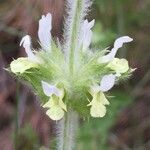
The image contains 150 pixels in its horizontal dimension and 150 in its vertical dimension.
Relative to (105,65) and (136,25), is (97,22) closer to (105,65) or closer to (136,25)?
(136,25)

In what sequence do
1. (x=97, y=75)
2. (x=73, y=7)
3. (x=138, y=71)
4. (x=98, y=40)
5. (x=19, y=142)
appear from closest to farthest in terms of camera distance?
(x=73, y=7), (x=97, y=75), (x=19, y=142), (x=98, y=40), (x=138, y=71)

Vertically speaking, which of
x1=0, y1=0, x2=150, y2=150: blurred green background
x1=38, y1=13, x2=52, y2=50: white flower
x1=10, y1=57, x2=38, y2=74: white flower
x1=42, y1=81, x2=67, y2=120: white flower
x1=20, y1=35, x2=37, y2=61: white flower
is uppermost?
x1=0, y1=0, x2=150, y2=150: blurred green background

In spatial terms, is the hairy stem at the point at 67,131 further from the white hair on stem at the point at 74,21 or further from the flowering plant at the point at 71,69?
the white hair on stem at the point at 74,21

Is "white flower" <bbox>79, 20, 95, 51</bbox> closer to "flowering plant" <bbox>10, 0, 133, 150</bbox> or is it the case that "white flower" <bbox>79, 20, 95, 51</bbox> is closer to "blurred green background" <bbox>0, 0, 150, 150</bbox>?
"flowering plant" <bbox>10, 0, 133, 150</bbox>

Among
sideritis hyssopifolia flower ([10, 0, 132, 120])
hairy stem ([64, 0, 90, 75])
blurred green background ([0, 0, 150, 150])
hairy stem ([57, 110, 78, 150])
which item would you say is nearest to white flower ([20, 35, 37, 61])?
sideritis hyssopifolia flower ([10, 0, 132, 120])

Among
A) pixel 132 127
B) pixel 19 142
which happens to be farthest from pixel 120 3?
pixel 19 142

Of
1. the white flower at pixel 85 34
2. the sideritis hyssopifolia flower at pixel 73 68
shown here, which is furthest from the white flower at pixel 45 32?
the white flower at pixel 85 34

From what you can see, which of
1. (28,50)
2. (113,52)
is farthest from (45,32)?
(113,52)

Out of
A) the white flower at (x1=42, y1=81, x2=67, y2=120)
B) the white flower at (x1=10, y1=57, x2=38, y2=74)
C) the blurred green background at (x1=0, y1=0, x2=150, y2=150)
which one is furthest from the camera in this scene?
the blurred green background at (x1=0, y1=0, x2=150, y2=150)
